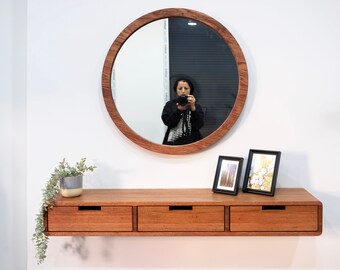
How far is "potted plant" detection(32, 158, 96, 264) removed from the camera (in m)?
1.55

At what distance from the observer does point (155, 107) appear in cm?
177

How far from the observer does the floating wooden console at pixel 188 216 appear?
1516 millimetres

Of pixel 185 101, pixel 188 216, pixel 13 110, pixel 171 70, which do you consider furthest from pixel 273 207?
pixel 13 110

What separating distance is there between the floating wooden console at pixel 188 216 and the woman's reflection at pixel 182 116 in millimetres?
345

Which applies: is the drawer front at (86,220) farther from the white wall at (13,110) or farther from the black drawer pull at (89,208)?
the white wall at (13,110)

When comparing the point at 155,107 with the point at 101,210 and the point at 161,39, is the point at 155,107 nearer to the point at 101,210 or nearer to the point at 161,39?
the point at 161,39

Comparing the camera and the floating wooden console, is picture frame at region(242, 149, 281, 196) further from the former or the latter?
the camera

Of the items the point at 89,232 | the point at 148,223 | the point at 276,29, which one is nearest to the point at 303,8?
the point at 276,29

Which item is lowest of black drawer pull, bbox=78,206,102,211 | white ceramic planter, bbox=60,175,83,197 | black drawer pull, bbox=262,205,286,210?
black drawer pull, bbox=78,206,102,211

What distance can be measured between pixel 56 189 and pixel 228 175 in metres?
0.82

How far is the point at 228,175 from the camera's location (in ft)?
5.49

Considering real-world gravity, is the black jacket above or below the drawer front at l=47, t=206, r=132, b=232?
above

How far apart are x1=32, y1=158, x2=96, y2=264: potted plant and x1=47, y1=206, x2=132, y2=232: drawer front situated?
4 cm

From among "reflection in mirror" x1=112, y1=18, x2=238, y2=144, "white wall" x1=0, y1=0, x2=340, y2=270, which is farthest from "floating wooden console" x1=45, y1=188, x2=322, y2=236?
"reflection in mirror" x1=112, y1=18, x2=238, y2=144
